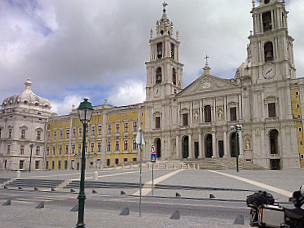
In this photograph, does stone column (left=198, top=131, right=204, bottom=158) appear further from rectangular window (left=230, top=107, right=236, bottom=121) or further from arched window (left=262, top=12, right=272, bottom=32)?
arched window (left=262, top=12, right=272, bottom=32)

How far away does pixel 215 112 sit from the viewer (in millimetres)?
43969

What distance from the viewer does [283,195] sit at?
13.9 m

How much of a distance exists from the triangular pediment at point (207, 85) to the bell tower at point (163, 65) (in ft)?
11.7

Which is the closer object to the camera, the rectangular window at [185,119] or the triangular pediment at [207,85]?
the triangular pediment at [207,85]

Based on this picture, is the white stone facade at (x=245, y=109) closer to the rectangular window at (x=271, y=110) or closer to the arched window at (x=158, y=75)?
the rectangular window at (x=271, y=110)

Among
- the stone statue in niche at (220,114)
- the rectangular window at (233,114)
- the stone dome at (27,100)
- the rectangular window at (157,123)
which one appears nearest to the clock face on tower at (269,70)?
the rectangular window at (233,114)

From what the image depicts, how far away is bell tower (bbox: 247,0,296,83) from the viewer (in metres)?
40.3

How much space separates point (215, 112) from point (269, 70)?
29.9ft

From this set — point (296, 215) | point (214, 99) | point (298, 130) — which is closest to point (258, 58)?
point (214, 99)

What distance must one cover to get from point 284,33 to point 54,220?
40236mm

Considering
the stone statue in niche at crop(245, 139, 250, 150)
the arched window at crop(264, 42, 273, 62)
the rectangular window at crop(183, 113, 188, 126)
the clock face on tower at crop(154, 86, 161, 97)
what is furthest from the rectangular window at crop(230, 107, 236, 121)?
the clock face on tower at crop(154, 86, 161, 97)

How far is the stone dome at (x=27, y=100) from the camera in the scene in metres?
62.7

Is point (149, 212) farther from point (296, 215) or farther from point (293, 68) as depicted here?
point (293, 68)

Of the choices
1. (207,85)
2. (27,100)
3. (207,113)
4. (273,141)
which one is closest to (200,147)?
(207,113)
